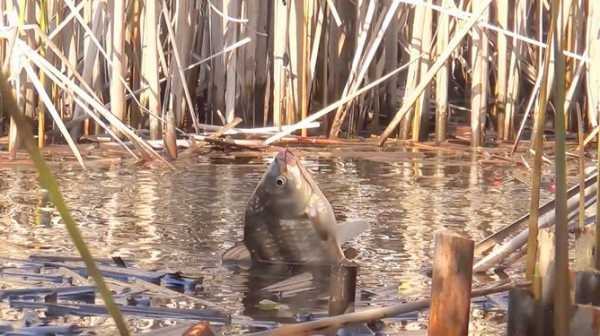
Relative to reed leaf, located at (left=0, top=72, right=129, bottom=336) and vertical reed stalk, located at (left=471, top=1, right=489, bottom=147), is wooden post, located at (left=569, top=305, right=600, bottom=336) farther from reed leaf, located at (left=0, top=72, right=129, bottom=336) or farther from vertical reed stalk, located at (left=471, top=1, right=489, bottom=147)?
vertical reed stalk, located at (left=471, top=1, right=489, bottom=147)

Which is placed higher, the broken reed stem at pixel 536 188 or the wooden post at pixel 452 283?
the broken reed stem at pixel 536 188

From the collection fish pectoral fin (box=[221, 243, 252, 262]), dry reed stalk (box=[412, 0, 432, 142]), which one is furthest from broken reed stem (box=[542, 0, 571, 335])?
dry reed stalk (box=[412, 0, 432, 142])

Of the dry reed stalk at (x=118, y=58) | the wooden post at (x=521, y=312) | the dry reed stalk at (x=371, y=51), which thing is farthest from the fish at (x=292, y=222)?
the dry reed stalk at (x=118, y=58)

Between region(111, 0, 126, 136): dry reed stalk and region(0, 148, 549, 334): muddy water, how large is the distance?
554mm

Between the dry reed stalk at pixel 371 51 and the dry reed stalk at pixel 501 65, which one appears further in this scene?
the dry reed stalk at pixel 501 65

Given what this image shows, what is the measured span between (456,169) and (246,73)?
162cm

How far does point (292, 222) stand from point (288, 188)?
0.34 feet

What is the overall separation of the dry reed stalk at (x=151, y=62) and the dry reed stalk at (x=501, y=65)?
1.90 m

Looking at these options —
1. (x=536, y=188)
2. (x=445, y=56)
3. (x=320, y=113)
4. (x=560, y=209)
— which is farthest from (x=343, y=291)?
(x=445, y=56)

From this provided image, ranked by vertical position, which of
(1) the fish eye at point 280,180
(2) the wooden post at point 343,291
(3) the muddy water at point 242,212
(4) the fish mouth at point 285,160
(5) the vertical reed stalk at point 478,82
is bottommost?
(3) the muddy water at point 242,212

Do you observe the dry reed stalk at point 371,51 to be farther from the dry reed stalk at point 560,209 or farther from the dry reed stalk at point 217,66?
the dry reed stalk at point 560,209

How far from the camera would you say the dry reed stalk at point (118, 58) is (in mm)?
6629

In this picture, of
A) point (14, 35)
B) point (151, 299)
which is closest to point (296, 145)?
point (14, 35)

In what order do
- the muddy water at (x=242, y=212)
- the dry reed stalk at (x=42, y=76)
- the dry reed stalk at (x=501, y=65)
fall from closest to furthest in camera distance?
the muddy water at (x=242, y=212)
the dry reed stalk at (x=42, y=76)
the dry reed stalk at (x=501, y=65)
